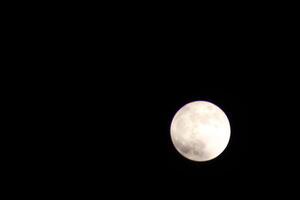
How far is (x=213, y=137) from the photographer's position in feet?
13.5

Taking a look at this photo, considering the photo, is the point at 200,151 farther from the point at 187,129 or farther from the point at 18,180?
the point at 18,180

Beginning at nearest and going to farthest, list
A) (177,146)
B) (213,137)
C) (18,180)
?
(213,137) → (177,146) → (18,180)

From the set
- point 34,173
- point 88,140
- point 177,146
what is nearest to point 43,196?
point 34,173

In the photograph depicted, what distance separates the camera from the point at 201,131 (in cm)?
412

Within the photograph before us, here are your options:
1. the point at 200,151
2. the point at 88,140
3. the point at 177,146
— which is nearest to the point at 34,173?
the point at 88,140

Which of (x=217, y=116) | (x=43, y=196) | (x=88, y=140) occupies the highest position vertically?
(x=88, y=140)

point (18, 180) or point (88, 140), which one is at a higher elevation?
point (88, 140)

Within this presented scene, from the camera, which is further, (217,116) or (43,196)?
(43,196)

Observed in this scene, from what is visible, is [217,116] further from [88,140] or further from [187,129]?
[88,140]

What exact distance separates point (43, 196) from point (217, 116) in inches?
171

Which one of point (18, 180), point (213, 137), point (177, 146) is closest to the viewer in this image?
point (213, 137)

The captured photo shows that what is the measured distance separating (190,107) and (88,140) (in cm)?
303

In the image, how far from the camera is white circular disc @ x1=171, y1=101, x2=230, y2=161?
4113 millimetres

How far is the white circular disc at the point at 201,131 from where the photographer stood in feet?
13.5
